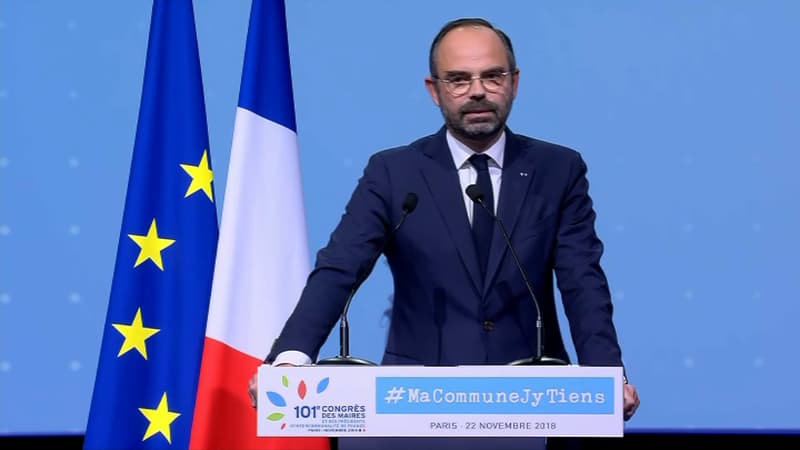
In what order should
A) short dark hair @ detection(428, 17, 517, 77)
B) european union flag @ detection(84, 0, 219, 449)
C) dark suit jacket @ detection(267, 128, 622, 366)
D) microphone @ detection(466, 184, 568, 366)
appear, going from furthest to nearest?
european union flag @ detection(84, 0, 219, 449)
short dark hair @ detection(428, 17, 517, 77)
dark suit jacket @ detection(267, 128, 622, 366)
microphone @ detection(466, 184, 568, 366)

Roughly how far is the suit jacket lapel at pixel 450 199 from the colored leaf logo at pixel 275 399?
0.64 metres

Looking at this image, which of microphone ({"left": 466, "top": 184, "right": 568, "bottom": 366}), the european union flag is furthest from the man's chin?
the european union flag

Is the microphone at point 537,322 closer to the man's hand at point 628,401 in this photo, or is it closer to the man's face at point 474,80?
the man's hand at point 628,401

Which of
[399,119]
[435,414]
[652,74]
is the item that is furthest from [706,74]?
[435,414]

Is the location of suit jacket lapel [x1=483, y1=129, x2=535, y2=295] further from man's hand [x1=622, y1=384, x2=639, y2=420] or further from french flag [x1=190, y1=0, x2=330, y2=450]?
french flag [x1=190, y1=0, x2=330, y2=450]

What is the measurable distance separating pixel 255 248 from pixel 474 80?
1326 mm

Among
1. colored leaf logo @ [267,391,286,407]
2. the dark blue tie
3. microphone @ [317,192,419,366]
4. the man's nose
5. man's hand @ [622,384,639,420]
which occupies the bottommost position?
colored leaf logo @ [267,391,286,407]

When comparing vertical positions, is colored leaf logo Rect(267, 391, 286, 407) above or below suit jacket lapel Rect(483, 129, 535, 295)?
below

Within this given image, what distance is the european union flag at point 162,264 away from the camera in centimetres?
358

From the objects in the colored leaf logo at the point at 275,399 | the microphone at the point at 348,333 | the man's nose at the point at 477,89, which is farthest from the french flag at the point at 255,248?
the colored leaf logo at the point at 275,399

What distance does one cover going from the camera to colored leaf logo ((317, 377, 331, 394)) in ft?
6.82

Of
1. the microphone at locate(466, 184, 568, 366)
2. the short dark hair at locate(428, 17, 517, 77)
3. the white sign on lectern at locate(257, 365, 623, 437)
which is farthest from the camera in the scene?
the short dark hair at locate(428, 17, 517, 77)

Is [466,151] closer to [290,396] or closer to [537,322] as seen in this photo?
[537,322]

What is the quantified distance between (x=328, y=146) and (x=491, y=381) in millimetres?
1951
